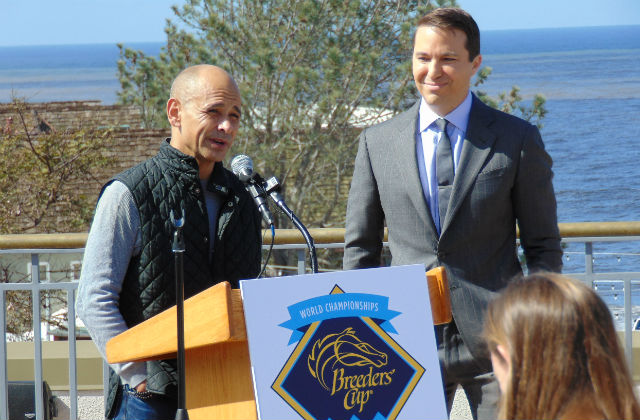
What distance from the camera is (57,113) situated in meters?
21.5

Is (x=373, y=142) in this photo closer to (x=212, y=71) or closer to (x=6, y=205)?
(x=212, y=71)

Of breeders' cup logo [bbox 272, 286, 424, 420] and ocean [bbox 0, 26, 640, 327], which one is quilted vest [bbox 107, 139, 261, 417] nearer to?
breeders' cup logo [bbox 272, 286, 424, 420]

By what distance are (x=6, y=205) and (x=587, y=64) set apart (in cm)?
11559

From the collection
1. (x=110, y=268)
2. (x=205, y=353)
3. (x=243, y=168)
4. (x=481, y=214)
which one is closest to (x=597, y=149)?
(x=481, y=214)

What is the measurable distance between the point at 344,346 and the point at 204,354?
355 mm

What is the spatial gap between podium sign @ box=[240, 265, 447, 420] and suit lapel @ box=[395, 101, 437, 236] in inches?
24.7

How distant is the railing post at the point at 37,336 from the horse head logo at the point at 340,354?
90.4 inches

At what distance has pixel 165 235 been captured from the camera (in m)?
2.54

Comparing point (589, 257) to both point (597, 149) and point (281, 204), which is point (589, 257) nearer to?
point (281, 204)

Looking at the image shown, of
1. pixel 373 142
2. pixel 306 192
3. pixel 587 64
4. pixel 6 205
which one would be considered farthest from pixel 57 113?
pixel 587 64

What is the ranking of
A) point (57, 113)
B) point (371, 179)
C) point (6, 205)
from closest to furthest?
point (371, 179) → point (6, 205) → point (57, 113)

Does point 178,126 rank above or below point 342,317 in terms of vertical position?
above

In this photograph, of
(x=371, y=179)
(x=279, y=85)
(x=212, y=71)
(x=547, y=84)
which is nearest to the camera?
(x=212, y=71)

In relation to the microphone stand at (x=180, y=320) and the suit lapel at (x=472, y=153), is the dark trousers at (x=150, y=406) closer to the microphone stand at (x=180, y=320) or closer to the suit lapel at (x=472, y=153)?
the microphone stand at (x=180, y=320)
